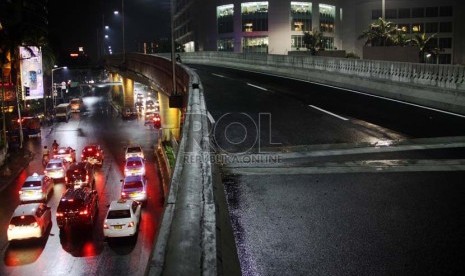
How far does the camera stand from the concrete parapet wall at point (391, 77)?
16.9m

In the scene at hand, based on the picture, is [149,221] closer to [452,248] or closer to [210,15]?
[452,248]

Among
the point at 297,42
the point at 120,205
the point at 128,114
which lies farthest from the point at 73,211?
the point at 297,42

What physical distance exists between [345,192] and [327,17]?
341ft

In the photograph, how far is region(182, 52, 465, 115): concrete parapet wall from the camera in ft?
55.4

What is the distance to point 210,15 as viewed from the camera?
106062 mm

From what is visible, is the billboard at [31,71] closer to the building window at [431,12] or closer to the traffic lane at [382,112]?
the traffic lane at [382,112]

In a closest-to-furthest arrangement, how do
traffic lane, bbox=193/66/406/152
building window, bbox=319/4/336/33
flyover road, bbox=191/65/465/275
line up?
flyover road, bbox=191/65/465/275 < traffic lane, bbox=193/66/406/152 < building window, bbox=319/4/336/33

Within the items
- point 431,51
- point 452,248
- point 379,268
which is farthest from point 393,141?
point 431,51

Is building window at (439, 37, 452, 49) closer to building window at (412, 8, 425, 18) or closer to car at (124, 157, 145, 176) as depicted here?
building window at (412, 8, 425, 18)

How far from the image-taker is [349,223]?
5.70 meters

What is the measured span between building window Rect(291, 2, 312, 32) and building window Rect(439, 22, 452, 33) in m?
27.0

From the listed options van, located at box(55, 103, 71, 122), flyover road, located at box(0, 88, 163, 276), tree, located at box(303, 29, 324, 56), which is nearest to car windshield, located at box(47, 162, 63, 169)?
flyover road, located at box(0, 88, 163, 276)

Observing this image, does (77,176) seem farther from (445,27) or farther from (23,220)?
(445,27)

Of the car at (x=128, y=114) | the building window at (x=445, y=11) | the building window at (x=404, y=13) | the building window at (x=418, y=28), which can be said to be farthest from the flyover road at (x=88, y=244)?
the building window at (x=445, y=11)
